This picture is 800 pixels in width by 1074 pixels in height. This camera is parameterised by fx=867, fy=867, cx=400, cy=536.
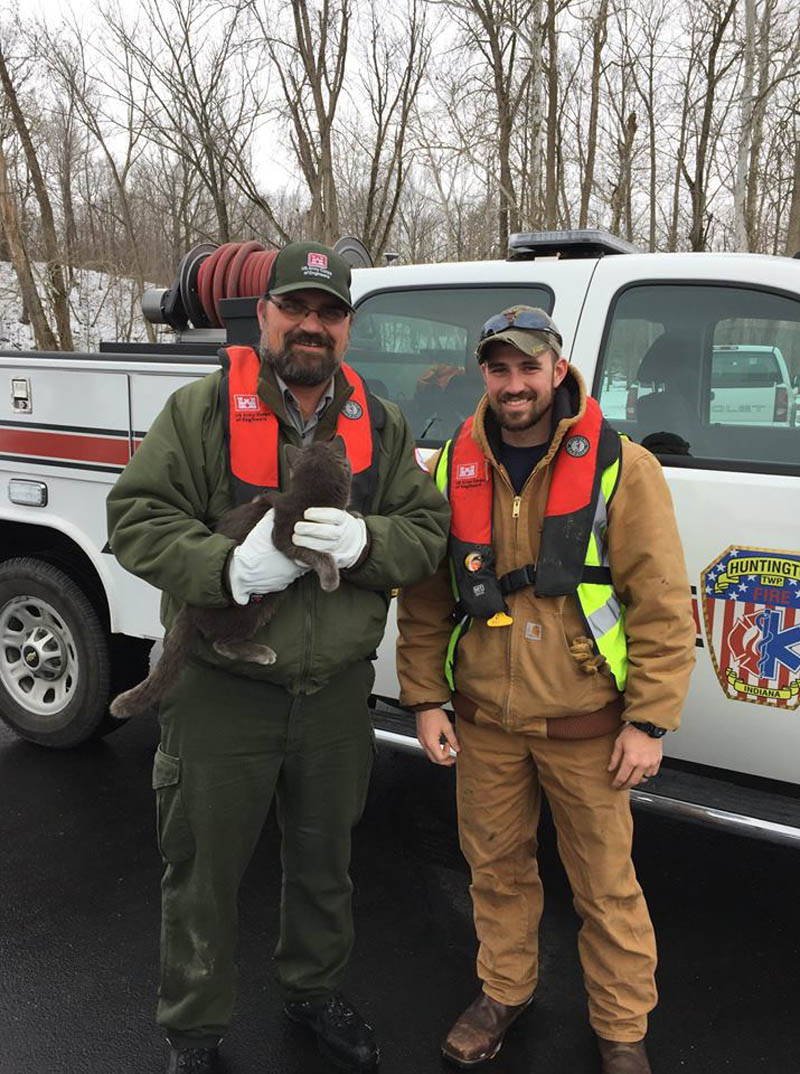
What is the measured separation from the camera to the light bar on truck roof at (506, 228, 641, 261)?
121 inches

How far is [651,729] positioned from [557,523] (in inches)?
21.7

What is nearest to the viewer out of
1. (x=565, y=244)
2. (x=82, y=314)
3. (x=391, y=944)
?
(x=391, y=944)

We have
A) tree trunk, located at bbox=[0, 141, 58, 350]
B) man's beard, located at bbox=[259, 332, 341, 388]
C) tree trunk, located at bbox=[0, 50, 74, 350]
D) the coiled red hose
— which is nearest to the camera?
man's beard, located at bbox=[259, 332, 341, 388]

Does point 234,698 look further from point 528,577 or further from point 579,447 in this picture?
point 579,447

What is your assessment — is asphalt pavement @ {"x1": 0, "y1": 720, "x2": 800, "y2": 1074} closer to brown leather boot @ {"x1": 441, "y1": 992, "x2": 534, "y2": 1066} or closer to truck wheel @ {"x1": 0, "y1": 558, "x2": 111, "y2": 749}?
brown leather boot @ {"x1": 441, "y1": 992, "x2": 534, "y2": 1066}

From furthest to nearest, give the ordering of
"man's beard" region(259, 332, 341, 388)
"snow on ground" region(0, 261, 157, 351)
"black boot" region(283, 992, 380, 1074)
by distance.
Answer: "snow on ground" region(0, 261, 157, 351) < "black boot" region(283, 992, 380, 1074) < "man's beard" region(259, 332, 341, 388)

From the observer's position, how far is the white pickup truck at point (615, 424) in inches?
104

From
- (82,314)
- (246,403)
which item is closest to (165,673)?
(246,403)

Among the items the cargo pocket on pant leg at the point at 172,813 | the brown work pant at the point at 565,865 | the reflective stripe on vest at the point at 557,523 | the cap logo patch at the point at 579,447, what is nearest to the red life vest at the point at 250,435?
the reflective stripe on vest at the point at 557,523

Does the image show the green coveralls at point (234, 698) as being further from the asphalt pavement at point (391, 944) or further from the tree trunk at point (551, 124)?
the tree trunk at point (551, 124)

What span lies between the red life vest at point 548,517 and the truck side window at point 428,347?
0.97 m

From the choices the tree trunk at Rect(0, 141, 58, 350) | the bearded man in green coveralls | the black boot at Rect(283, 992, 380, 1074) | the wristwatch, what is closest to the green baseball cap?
the bearded man in green coveralls

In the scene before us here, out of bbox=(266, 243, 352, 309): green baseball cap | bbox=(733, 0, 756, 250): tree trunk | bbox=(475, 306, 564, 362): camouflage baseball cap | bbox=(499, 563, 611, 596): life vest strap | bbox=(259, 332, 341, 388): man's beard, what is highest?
bbox=(733, 0, 756, 250): tree trunk

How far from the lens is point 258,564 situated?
188 centimetres
